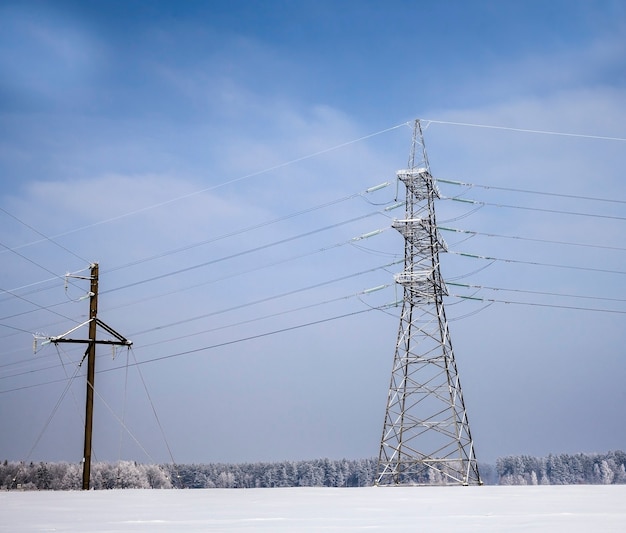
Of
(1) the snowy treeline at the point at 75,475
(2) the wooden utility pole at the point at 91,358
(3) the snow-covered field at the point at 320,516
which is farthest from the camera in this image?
(1) the snowy treeline at the point at 75,475

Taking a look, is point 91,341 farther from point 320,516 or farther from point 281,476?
point 281,476

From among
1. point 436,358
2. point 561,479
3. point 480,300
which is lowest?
point 561,479

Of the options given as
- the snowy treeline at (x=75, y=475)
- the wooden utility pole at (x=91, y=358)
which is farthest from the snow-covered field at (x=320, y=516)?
the snowy treeline at (x=75, y=475)

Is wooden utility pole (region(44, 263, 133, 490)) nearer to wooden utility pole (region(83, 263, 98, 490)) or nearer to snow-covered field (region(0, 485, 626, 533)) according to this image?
wooden utility pole (region(83, 263, 98, 490))

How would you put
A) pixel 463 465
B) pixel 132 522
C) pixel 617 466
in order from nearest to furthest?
pixel 132 522
pixel 463 465
pixel 617 466

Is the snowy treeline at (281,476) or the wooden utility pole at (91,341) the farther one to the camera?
the snowy treeline at (281,476)

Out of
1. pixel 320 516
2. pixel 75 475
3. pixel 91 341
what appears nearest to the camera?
pixel 320 516

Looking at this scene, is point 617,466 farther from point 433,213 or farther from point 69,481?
point 433,213

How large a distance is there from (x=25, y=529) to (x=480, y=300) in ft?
108

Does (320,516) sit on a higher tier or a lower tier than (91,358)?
lower

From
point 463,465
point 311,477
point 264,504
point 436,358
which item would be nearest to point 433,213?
point 436,358

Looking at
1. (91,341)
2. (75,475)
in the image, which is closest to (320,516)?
(91,341)

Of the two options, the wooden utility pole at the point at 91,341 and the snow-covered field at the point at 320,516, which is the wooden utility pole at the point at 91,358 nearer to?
the wooden utility pole at the point at 91,341

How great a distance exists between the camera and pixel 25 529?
10.8m
